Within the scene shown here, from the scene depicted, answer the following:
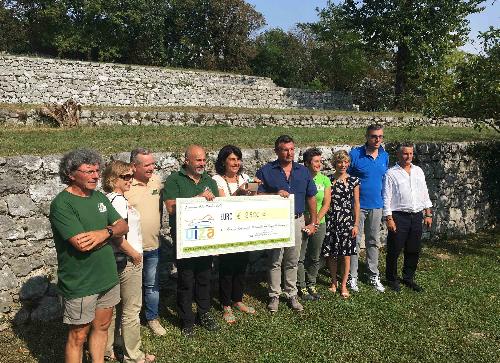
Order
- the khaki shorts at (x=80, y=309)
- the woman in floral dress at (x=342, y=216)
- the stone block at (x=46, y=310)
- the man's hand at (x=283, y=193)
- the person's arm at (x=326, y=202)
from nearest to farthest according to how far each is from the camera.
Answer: the khaki shorts at (x=80, y=309), the stone block at (x=46, y=310), the man's hand at (x=283, y=193), the person's arm at (x=326, y=202), the woman in floral dress at (x=342, y=216)

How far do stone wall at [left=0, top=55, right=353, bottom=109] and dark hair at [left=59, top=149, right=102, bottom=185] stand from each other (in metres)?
17.6

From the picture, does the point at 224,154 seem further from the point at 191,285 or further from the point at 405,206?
the point at 405,206

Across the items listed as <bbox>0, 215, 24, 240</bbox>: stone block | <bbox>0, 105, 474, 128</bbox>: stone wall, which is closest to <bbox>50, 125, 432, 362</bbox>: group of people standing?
<bbox>0, 215, 24, 240</bbox>: stone block

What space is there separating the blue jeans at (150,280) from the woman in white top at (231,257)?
3.01 ft

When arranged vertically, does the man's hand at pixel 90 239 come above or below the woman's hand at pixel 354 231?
above

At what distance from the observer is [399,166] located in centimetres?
647

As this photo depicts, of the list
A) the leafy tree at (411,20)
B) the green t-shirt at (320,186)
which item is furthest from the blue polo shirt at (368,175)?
the leafy tree at (411,20)

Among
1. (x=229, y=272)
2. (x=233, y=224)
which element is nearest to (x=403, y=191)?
(x=233, y=224)

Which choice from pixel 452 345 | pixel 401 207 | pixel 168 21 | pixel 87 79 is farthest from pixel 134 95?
pixel 452 345

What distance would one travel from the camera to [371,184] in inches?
251

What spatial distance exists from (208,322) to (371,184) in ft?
10.2

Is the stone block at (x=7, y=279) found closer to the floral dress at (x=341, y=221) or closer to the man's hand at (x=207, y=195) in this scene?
the man's hand at (x=207, y=195)

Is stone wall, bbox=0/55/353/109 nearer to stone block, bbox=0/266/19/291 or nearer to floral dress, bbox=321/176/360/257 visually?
stone block, bbox=0/266/19/291

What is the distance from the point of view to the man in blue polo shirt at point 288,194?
5.63 m
